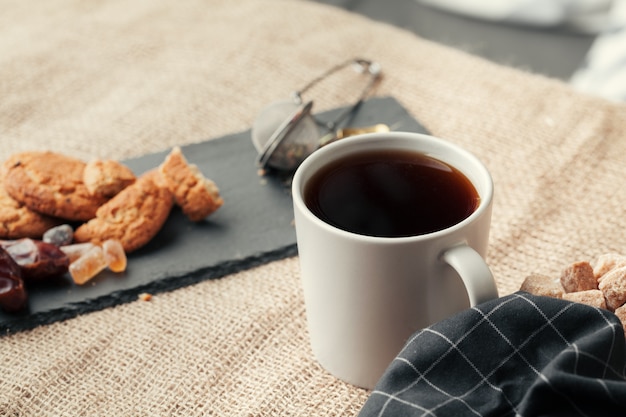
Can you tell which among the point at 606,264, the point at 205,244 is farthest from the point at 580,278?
the point at 205,244

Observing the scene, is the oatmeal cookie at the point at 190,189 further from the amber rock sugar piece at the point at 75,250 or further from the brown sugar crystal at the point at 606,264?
the brown sugar crystal at the point at 606,264

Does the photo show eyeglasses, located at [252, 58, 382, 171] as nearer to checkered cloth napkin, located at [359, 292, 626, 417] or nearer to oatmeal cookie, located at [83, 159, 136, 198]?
oatmeal cookie, located at [83, 159, 136, 198]

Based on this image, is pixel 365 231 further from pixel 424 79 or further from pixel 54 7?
pixel 54 7

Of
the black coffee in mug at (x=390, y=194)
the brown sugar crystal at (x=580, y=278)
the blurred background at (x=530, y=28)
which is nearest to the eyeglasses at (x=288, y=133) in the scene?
the black coffee in mug at (x=390, y=194)

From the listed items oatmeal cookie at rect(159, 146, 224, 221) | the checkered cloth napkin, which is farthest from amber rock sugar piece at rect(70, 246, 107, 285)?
the checkered cloth napkin

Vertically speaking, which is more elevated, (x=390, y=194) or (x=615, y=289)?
(x=390, y=194)

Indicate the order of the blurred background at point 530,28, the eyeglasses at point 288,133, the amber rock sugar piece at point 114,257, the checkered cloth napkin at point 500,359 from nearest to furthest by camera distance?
1. the checkered cloth napkin at point 500,359
2. the amber rock sugar piece at point 114,257
3. the eyeglasses at point 288,133
4. the blurred background at point 530,28

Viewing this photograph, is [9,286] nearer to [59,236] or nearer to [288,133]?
[59,236]
